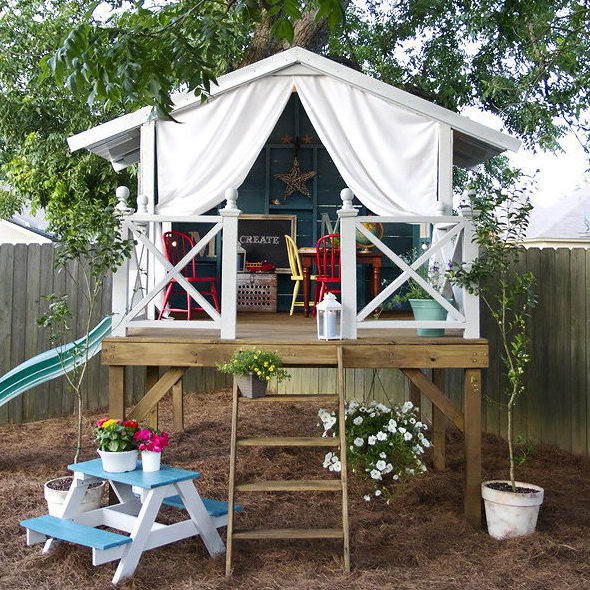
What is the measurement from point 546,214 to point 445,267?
14.1 metres

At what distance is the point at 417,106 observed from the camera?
573 cm

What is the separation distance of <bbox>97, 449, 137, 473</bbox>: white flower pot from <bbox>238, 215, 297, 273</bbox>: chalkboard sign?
438 centimetres

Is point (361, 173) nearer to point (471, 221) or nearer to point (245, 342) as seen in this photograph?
point (471, 221)

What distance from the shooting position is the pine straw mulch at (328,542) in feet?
13.2

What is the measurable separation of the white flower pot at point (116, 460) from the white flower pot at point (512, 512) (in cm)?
220

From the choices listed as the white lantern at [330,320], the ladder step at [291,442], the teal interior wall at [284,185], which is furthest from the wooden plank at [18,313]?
→ the ladder step at [291,442]

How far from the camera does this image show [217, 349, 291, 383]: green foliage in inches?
189

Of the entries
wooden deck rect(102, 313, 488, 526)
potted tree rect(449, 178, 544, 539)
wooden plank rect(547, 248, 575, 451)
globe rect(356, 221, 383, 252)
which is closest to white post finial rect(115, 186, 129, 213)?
wooden deck rect(102, 313, 488, 526)

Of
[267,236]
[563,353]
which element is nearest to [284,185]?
[267,236]

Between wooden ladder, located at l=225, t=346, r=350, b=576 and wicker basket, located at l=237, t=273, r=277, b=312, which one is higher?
wicker basket, located at l=237, t=273, r=277, b=312

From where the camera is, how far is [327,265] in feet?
24.8

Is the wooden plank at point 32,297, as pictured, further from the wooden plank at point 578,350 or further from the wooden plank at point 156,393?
the wooden plank at point 578,350

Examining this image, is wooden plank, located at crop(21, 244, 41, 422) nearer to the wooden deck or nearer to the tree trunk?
the wooden deck

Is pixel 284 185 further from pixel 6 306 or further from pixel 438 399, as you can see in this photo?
pixel 438 399
